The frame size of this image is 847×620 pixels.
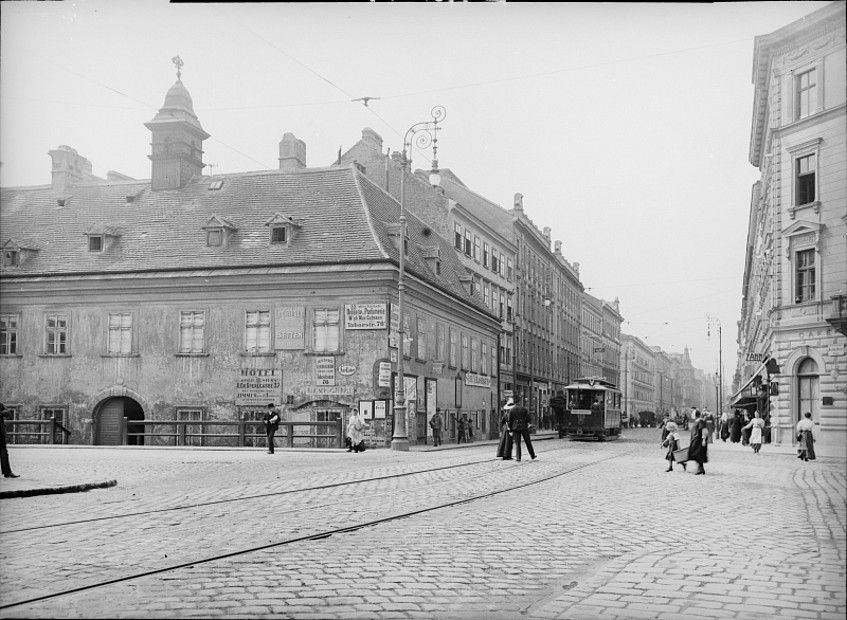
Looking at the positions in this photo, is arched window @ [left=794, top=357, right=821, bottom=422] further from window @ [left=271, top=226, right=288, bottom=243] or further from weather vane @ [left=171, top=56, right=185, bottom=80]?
window @ [left=271, top=226, right=288, bottom=243]

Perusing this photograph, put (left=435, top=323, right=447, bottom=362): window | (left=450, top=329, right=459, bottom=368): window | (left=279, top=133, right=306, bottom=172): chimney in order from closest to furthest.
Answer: (left=435, top=323, right=447, bottom=362): window, (left=279, top=133, right=306, bottom=172): chimney, (left=450, top=329, right=459, bottom=368): window

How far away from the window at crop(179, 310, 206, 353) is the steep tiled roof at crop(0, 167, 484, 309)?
6.13 feet

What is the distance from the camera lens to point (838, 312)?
5.58 m

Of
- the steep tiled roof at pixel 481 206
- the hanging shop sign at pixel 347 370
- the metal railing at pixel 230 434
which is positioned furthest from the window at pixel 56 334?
the steep tiled roof at pixel 481 206

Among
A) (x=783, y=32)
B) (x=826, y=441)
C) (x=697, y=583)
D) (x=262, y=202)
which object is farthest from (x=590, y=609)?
(x=262, y=202)

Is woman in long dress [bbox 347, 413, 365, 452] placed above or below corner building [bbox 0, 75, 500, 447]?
below

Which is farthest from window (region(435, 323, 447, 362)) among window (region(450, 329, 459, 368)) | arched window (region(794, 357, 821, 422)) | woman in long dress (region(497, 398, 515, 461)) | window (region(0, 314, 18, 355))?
arched window (region(794, 357, 821, 422))

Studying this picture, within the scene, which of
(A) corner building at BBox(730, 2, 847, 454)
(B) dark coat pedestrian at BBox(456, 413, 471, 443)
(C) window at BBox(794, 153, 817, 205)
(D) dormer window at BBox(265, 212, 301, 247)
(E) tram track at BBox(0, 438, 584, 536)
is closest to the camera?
(A) corner building at BBox(730, 2, 847, 454)

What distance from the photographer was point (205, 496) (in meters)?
14.2

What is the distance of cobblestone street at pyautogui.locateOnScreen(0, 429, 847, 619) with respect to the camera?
6.36 m

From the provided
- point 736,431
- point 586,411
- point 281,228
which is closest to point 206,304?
point 281,228

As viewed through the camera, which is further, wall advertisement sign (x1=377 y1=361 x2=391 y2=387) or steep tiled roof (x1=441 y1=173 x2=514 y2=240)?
steep tiled roof (x1=441 y1=173 x2=514 y2=240)

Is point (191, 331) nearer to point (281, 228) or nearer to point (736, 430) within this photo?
point (281, 228)

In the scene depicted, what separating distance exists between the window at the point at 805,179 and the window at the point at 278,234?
98.0 feet
